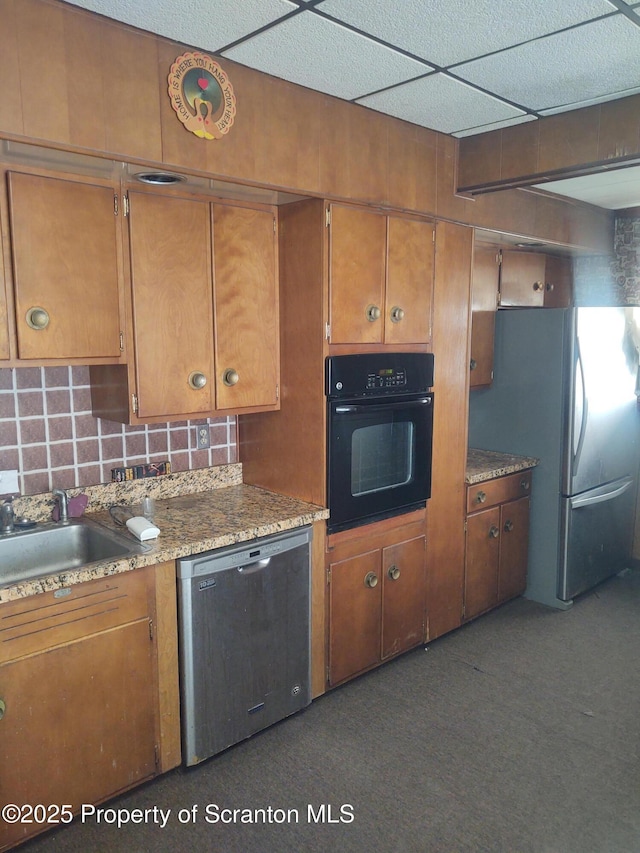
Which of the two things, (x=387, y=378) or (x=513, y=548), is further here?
(x=513, y=548)

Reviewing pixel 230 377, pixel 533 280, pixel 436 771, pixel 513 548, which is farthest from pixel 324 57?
pixel 513 548

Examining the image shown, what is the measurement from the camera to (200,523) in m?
2.42

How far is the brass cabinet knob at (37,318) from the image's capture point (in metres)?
1.99

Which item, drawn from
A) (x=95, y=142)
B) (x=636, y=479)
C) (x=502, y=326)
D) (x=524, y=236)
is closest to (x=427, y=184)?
(x=524, y=236)

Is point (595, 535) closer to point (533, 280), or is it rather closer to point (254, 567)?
point (533, 280)

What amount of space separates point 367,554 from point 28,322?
5.38 ft

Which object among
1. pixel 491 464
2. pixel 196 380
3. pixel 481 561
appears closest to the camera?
pixel 196 380

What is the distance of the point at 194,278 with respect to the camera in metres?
2.35

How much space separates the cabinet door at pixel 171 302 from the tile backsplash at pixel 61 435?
340mm

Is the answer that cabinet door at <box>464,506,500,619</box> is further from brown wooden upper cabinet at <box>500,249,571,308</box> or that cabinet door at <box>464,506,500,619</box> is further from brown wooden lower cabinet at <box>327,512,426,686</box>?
brown wooden upper cabinet at <box>500,249,571,308</box>

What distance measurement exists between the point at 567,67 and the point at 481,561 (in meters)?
2.31

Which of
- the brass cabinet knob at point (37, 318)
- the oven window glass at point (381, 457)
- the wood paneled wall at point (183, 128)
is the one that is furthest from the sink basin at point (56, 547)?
the wood paneled wall at point (183, 128)

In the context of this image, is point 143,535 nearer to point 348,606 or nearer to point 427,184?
point 348,606

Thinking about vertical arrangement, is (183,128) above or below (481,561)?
above
